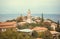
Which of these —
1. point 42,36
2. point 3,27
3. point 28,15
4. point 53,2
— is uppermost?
point 53,2

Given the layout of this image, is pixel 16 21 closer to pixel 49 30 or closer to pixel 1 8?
pixel 1 8

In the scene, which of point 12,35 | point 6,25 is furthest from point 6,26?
point 12,35

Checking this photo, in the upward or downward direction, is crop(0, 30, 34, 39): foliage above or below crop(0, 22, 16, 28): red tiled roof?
below

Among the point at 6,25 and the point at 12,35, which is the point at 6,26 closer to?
the point at 6,25

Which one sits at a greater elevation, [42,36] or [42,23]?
[42,23]

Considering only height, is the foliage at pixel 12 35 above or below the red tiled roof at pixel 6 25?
below

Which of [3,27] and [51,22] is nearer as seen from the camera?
[3,27]

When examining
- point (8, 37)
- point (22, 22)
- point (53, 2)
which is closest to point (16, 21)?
point (22, 22)

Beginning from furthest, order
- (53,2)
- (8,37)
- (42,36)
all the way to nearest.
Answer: (53,2)
(42,36)
(8,37)

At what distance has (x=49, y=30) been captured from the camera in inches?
96.5

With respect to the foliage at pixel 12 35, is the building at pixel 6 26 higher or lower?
higher

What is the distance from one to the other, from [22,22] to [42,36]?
391 millimetres

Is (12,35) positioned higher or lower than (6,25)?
lower

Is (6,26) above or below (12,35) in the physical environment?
above
